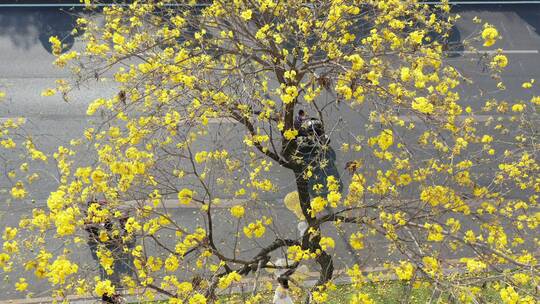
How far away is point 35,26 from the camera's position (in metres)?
14.0

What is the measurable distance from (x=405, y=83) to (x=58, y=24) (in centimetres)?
1186

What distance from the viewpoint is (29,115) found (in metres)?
11.9

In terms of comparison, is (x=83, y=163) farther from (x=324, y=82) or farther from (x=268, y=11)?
(x=324, y=82)

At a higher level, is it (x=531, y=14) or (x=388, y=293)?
(x=531, y=14)

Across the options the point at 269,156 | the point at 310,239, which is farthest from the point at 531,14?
the point at 310,239

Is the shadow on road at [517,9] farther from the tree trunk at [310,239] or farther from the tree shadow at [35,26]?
the tree shadow at [35,26]

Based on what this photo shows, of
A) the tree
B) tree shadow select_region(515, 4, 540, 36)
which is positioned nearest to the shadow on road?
tree shadow select_region(515, 4, 540, 36)

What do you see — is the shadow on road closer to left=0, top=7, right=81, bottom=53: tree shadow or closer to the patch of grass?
the patch of grass

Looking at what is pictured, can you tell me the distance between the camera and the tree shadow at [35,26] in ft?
44.4

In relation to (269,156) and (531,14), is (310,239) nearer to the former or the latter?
(269,156)

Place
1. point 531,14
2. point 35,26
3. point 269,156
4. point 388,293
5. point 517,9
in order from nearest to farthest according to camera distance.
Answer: point 269,156 → point 388,293 → point 35,26 → point 531,14 → point 517,9

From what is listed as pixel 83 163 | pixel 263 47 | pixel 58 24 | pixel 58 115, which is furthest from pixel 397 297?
pixel 58 24

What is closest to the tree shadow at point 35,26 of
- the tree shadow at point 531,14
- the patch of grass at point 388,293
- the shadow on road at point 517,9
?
the patch of grass at point 388,293

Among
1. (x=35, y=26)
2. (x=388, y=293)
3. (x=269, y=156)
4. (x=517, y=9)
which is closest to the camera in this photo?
(x=269, y=156)
